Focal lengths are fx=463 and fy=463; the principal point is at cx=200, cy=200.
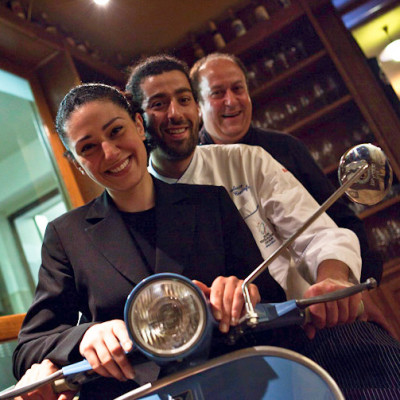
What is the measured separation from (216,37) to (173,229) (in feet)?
8.48

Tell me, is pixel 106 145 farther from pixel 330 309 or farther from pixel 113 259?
pixel 330 309

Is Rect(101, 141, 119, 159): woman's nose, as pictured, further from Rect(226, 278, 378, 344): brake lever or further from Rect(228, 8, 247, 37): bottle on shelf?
Rect(228, 8, 247, 37): bottle on shelf

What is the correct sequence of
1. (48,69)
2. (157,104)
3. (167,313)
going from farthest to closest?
(48,69) < (157,104) < (167,313)

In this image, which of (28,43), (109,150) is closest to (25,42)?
(28,43)

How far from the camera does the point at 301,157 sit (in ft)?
5.75

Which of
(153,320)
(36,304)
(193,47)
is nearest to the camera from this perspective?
(153,320)

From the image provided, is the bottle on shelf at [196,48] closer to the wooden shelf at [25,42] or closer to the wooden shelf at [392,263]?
the wooden shelf at [25,42]

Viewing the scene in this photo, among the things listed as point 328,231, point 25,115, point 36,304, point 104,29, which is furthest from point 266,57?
point 36,304

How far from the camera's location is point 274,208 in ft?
4.18

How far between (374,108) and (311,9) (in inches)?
30.1

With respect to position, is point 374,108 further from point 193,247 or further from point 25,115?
point 193,247

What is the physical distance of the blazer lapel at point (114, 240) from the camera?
3.02 ft

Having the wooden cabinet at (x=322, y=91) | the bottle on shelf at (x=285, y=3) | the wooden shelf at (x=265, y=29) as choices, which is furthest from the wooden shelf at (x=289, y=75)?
the bottle on shelf at (x=285, y=3)

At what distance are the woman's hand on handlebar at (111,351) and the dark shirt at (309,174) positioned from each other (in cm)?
97
